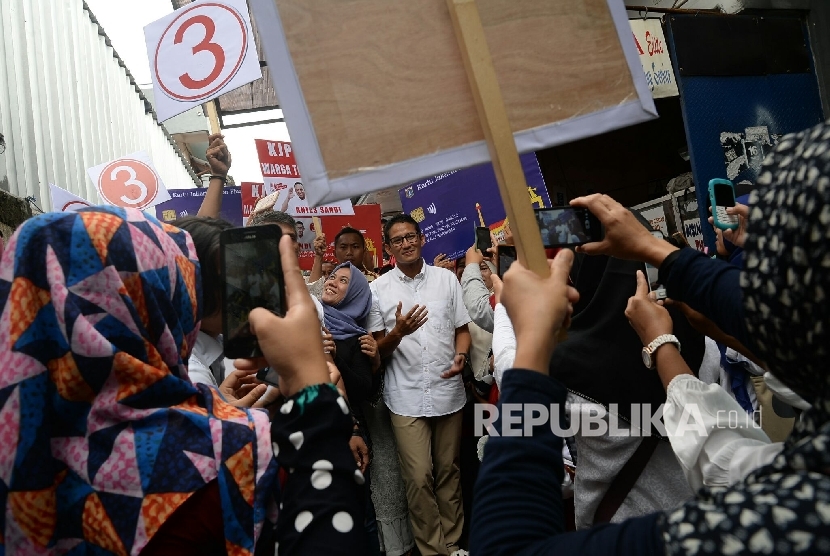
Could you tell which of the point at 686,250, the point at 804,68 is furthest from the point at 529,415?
the point at 804,68

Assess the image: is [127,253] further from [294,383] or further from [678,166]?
[678,166]

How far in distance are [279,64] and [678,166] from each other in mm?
9164

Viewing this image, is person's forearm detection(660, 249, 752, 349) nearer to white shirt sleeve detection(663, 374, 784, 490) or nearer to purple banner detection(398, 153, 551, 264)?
white shirt sleeve detection(663, 374, 784, 490)

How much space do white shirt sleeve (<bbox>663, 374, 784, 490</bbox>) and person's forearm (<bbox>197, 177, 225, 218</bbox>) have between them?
2227 mm

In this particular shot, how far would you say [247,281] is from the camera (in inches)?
48.4

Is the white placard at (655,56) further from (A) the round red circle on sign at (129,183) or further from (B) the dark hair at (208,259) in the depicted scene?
(B) the dark hair at (208,259)

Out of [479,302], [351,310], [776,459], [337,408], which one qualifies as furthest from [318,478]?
[351,310]

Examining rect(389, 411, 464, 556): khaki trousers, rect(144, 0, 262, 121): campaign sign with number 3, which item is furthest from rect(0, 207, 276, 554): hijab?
rect(144, 0, 262, 121): campaign sign with number 3

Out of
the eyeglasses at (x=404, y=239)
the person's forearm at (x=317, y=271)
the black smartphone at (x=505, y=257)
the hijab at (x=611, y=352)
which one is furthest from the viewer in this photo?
the person's forearm at (x=317, y=271)

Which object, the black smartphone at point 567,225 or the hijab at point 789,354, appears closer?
the hijab at point 789,354

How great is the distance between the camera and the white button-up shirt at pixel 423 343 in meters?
4.01

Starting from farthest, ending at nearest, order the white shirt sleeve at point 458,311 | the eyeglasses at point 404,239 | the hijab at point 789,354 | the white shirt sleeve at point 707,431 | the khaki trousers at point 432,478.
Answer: the eyeglasses at point 404,239 < the white shirt sleeve at point 458,311 < the khaki trousers at point 432,478 < the white shirt sleeve at point 707,431 < the hijab at point 789,354

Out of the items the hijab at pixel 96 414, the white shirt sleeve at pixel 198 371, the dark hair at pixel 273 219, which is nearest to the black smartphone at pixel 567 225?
the hijab at pixel 96 414

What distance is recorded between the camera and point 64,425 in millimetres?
1033
